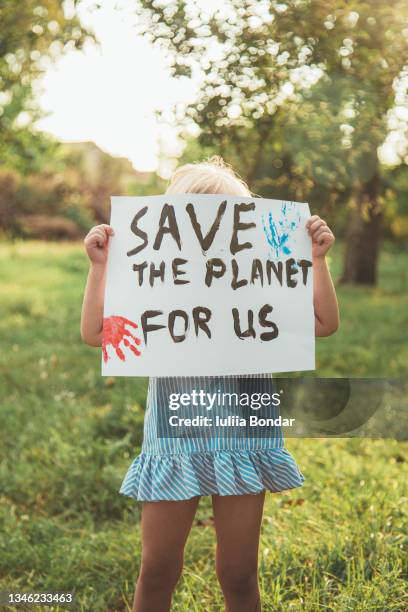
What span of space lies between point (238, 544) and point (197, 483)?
23 centimetres

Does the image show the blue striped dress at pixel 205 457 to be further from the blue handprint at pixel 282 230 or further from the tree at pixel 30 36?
the tree at pixel 30 36

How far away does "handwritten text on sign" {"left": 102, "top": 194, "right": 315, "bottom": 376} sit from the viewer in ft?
6.89

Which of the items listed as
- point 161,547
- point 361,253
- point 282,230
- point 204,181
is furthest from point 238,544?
point 361,253

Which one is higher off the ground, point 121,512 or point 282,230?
point 282,230

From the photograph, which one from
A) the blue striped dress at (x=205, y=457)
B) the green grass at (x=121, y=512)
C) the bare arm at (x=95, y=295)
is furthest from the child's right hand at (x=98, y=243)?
the green grass at (x=121, y=512)

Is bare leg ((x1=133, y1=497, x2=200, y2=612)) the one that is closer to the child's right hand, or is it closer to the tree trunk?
the child's right hand

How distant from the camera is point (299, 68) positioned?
3.04m

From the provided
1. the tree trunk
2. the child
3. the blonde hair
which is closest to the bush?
the tree trunk

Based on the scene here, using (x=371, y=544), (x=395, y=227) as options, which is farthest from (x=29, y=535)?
(x=395, y=227)

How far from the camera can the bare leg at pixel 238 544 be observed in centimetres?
210

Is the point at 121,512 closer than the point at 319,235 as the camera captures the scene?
No

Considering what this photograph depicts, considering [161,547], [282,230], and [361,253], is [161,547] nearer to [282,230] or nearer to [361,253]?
[282,230]

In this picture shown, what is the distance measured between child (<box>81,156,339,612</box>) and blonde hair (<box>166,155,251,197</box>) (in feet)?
0.05

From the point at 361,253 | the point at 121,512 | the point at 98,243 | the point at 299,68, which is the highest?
the point at 361,253
